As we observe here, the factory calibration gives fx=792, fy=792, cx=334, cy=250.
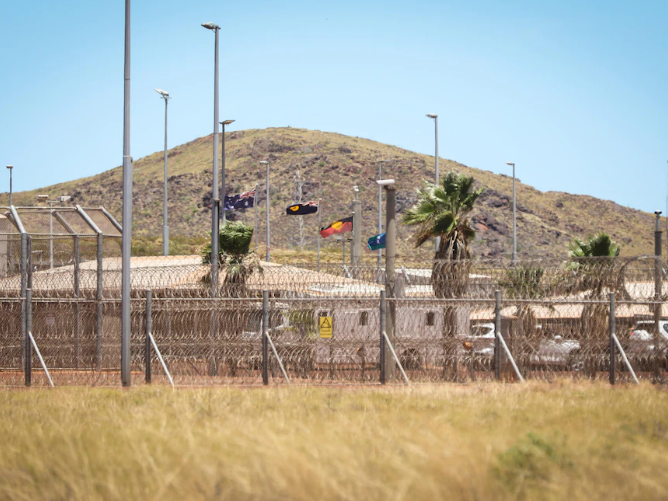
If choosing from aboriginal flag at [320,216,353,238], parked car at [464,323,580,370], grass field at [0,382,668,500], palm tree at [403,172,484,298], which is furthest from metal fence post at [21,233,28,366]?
aboriginal flag at [320,216,353,238]

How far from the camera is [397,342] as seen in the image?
1469cm

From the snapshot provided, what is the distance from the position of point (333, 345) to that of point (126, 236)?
4283mm

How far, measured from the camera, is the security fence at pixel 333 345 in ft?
47.7

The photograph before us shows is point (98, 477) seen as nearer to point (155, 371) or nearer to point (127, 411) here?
point (127, 411)

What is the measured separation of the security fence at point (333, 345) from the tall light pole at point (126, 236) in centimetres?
38

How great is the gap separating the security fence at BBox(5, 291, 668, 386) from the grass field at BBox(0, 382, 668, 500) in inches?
159

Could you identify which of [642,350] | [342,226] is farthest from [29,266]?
[342,226]

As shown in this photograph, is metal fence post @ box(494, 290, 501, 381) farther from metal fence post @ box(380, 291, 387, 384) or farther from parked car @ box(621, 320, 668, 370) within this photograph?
parked car @ box(621, 320, 668, 370)

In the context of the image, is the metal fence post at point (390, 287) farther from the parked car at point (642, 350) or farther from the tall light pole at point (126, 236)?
the tall light pole at point (126, 236)

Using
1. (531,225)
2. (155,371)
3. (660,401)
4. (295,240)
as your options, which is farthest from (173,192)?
(660,401)

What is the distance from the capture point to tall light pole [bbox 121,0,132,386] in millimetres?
14461

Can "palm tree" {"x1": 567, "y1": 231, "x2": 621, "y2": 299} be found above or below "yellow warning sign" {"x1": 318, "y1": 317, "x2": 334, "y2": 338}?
above

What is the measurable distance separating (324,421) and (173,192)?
9889 centimetres

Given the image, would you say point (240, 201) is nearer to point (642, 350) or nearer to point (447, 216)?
point (447, 216)
